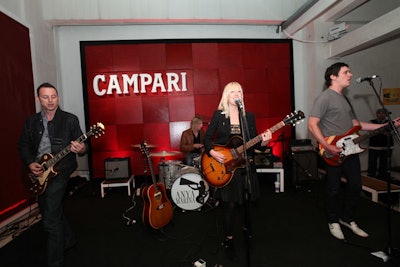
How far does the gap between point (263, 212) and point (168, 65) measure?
3.93 metres

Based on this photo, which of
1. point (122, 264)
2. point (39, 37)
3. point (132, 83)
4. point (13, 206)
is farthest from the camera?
point (132, 83)

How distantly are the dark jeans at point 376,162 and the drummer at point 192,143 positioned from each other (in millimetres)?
4071

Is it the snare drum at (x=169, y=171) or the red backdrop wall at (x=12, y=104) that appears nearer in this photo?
the red backdrop wall at (x=12, y=104)

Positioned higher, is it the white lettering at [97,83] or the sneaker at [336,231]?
the white lettering at [97,83]

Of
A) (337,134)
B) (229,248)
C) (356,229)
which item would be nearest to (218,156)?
(229,248)

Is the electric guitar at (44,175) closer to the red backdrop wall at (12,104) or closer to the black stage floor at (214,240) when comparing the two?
the black stage floor at (214,240)

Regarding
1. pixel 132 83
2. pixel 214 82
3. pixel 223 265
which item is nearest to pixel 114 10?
pixel 132 83

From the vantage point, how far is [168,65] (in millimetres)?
5855

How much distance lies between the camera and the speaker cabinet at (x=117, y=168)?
5.11m

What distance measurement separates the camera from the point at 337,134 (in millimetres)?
2689

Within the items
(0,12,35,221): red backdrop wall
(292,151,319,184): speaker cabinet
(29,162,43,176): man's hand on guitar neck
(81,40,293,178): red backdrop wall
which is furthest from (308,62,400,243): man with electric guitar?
(0,12,35,221): red backdrop wall

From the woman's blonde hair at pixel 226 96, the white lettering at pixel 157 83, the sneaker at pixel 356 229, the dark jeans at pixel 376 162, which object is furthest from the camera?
the white lettering at pixel 157 83

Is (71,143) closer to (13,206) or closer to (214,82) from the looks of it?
(13,206)

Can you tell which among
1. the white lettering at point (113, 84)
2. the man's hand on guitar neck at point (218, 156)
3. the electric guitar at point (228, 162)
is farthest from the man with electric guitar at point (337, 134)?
the white lettering at point (113, 84)
